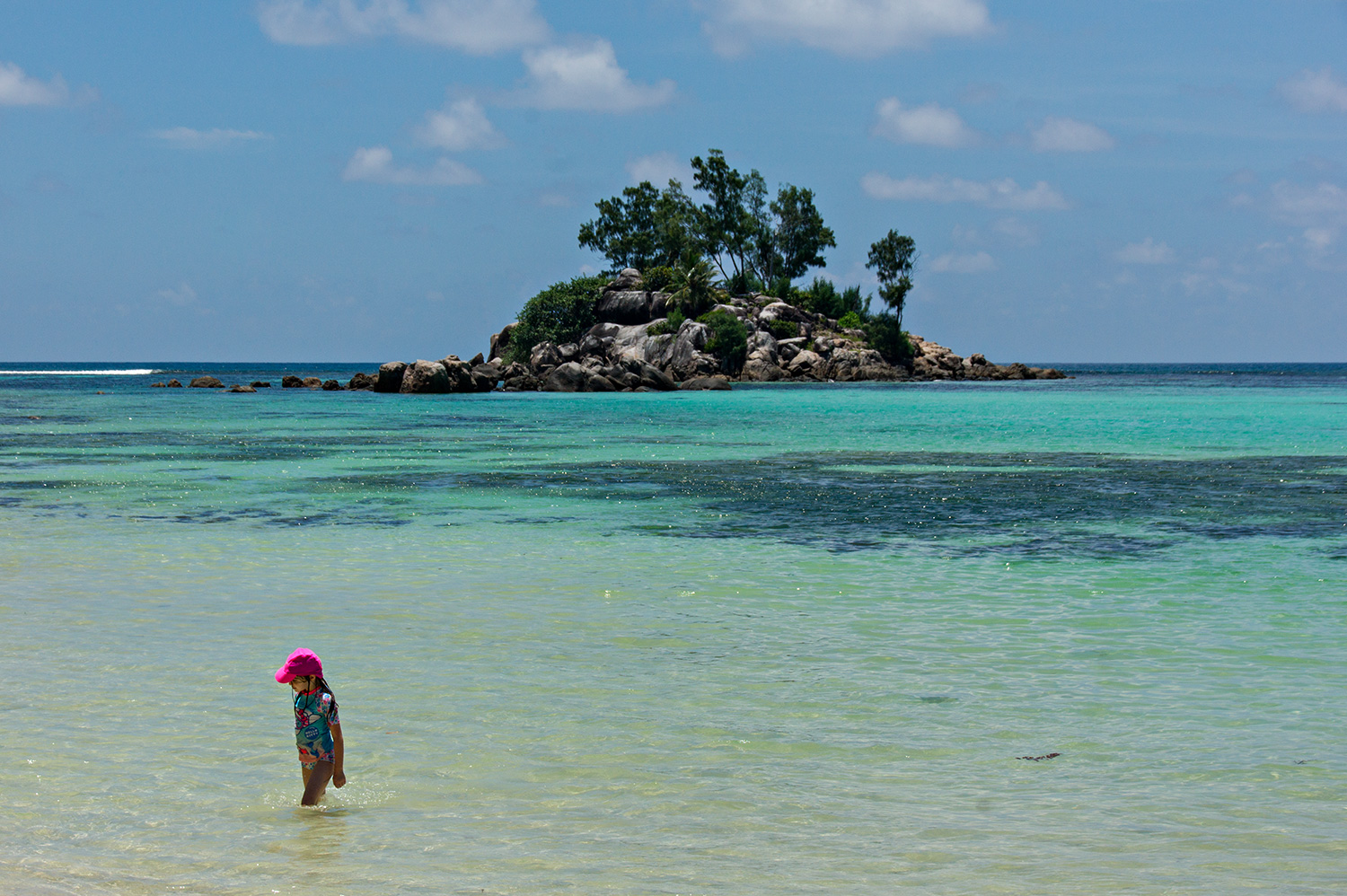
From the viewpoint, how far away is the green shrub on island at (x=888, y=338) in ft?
374

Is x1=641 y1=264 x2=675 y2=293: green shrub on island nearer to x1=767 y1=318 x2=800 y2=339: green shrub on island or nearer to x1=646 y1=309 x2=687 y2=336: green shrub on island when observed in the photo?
x1=646 y1=309 x2=687 y2=336: green shrub on island

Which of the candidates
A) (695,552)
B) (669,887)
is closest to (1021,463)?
(695,552)

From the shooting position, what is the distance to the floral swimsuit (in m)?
6.65

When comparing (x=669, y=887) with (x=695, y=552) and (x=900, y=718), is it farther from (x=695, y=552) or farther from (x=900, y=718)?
(x=695, y=552)

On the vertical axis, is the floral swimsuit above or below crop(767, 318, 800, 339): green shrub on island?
below

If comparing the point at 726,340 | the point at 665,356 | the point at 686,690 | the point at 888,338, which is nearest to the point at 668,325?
the point at 665,356

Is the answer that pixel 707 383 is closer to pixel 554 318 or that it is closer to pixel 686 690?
pixel 554 318

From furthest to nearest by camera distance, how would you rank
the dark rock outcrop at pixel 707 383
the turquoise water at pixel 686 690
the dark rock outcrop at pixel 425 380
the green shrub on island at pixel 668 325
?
the green shrub on island at pixel 668 325 < the dark rock outcrop at pixel 707 383 < the dark rock outcrop at pixel 425 380 < the turquoise water at pixel 686 690

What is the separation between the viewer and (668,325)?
337 feet

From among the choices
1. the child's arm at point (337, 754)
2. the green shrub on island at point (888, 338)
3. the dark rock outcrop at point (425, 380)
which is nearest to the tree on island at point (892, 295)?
the green shrub on island at point (888, 338)

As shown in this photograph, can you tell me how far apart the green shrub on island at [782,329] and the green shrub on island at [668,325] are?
31.5 ft

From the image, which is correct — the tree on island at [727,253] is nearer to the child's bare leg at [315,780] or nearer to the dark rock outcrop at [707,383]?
the dark rock outcrop at [707,383]

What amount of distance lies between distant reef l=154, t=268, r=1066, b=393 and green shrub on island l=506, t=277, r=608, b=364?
21.1 inches

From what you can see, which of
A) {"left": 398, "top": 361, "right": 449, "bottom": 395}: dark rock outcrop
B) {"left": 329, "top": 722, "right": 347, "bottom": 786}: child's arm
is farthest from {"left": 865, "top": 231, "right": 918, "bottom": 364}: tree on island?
{"left": 329, "top": 722, "right": 347, "bottom": 786}: child's arm
